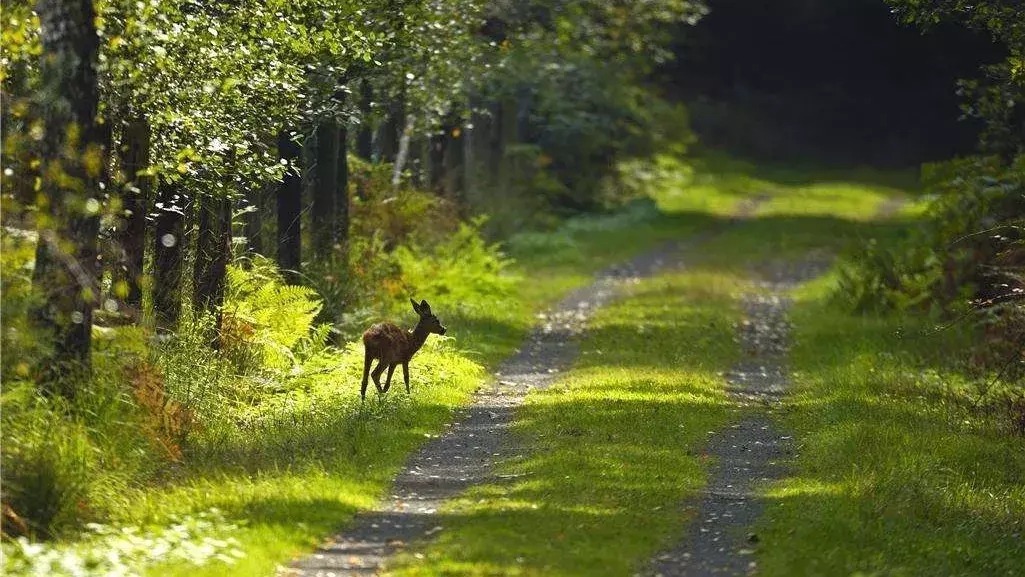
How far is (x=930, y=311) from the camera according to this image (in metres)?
24.4

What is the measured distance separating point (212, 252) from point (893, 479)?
815cm

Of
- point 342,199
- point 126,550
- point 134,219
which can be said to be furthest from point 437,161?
point 126,550

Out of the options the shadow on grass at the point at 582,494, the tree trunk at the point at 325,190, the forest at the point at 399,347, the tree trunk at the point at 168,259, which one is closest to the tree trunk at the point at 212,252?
the forest at the point at 399,347

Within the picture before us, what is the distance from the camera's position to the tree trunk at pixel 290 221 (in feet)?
65.7

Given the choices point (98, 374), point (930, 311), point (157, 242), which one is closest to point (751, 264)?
point (930, 311)

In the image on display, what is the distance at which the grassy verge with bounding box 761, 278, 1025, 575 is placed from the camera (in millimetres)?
10656

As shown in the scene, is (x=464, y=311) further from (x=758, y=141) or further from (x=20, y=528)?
(x=758, y=141)

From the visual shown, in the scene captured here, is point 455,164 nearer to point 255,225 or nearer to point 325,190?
point 325,190

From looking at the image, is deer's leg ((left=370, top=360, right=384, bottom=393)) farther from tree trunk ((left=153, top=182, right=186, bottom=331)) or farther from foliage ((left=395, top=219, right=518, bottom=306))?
foliage ((left=395, top=219, right=518, bottom=306))

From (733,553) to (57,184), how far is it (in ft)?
19.5

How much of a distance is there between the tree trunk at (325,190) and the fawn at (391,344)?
5470 millimetres

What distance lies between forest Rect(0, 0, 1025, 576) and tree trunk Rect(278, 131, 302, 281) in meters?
0.04

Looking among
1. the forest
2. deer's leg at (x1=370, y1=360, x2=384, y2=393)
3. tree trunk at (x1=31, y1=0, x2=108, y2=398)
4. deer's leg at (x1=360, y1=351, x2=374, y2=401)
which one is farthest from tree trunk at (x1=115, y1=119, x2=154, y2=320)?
deer's leg at (x1=370, y1=360, x2=384, y2=393)

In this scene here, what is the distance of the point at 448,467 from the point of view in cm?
1345
